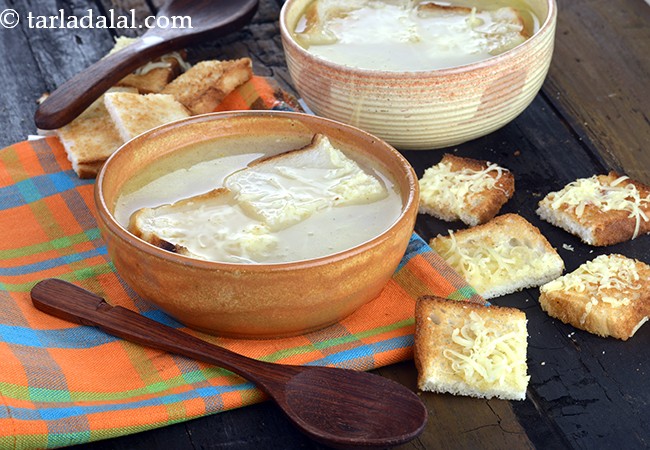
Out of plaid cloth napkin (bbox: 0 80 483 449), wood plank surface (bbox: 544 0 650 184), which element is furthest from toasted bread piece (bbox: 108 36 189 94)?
wood plank surface (bbox: 544 0 650 184)

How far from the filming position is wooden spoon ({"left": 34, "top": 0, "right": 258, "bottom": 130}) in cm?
284

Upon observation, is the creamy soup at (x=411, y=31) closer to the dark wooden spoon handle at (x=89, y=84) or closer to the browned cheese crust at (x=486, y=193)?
the browned cheese crust at (x=486, y=193)

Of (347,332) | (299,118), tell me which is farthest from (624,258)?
(299,118)

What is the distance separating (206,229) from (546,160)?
3.88ft

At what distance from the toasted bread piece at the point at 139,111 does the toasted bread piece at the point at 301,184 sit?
0.58 meters

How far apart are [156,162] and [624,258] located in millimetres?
1180

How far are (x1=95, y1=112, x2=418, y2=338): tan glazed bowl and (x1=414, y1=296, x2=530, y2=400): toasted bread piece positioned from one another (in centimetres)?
16

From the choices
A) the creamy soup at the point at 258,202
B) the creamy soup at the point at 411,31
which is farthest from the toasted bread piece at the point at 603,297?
the creamy soup at the point at 411,31

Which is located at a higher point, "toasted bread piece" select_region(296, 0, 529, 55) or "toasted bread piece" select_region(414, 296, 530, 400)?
"toasted bread piece" select_region(296, 0, 529, 55)

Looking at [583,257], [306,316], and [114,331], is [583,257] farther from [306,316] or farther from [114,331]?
[114,331]

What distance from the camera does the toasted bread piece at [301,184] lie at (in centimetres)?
213

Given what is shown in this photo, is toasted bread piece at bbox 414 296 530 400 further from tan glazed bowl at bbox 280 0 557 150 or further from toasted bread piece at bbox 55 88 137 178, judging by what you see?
toasted bread piece at bbox 55 88 137 178

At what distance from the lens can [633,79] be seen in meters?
3.14

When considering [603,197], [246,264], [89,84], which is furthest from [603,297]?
[89,84]
